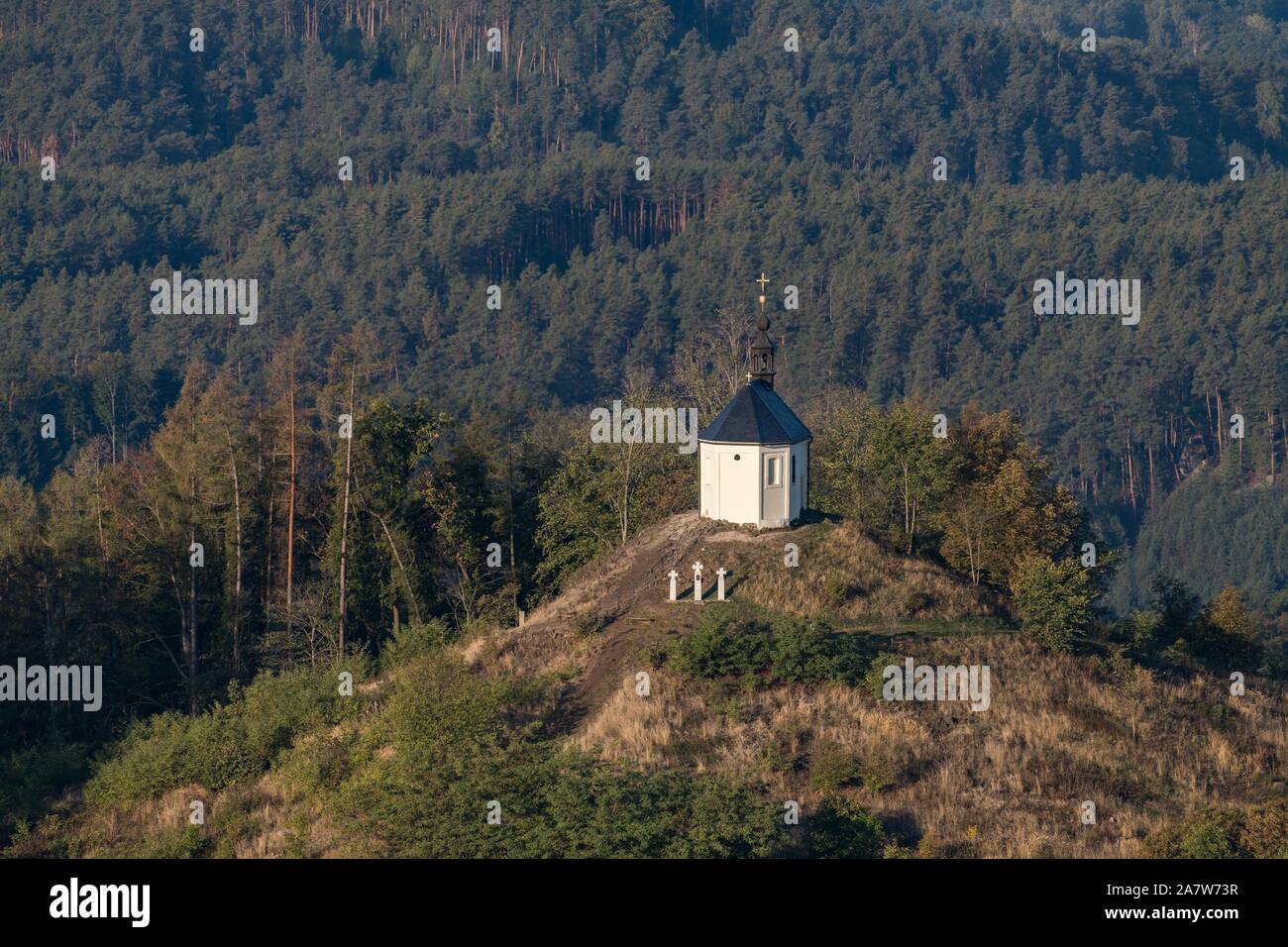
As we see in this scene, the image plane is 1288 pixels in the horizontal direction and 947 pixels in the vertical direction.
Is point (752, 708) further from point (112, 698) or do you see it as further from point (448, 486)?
point (112, 698)

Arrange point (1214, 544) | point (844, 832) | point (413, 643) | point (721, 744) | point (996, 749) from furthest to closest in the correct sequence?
1. point (1214, 544)
2. point (413, 643)
3. point (996, 749)
4. point (721, 744)
5. point (844, 832)

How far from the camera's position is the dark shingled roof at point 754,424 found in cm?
5359

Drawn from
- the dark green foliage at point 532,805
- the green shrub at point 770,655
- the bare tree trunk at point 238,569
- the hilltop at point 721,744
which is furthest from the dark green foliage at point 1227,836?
the bare tree trunk at point 238,569

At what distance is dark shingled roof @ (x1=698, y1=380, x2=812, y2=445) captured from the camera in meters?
53.6

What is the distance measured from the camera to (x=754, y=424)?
53.7 m

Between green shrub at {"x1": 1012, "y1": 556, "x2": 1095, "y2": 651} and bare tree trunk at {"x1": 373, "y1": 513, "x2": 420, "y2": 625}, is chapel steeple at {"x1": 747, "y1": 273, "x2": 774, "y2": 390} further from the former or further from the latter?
bare tree trunk at {"x1": 373, "y1": 513, "x2": 420, "y2": 625}

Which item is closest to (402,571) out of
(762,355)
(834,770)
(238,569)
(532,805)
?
(238,569)

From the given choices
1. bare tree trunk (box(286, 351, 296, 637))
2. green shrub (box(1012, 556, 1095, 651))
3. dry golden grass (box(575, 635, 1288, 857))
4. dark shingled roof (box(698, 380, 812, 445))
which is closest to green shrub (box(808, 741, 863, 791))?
dry golden grass (box(575, 635, 1288, 857))

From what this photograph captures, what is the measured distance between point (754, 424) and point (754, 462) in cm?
116

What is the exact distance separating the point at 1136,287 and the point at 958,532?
14629 centimetres

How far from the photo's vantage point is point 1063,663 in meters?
50.7

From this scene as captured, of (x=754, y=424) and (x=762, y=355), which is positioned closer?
(x=754, y=424)

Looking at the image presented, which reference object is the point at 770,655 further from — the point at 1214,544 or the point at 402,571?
the point at 1214,544
